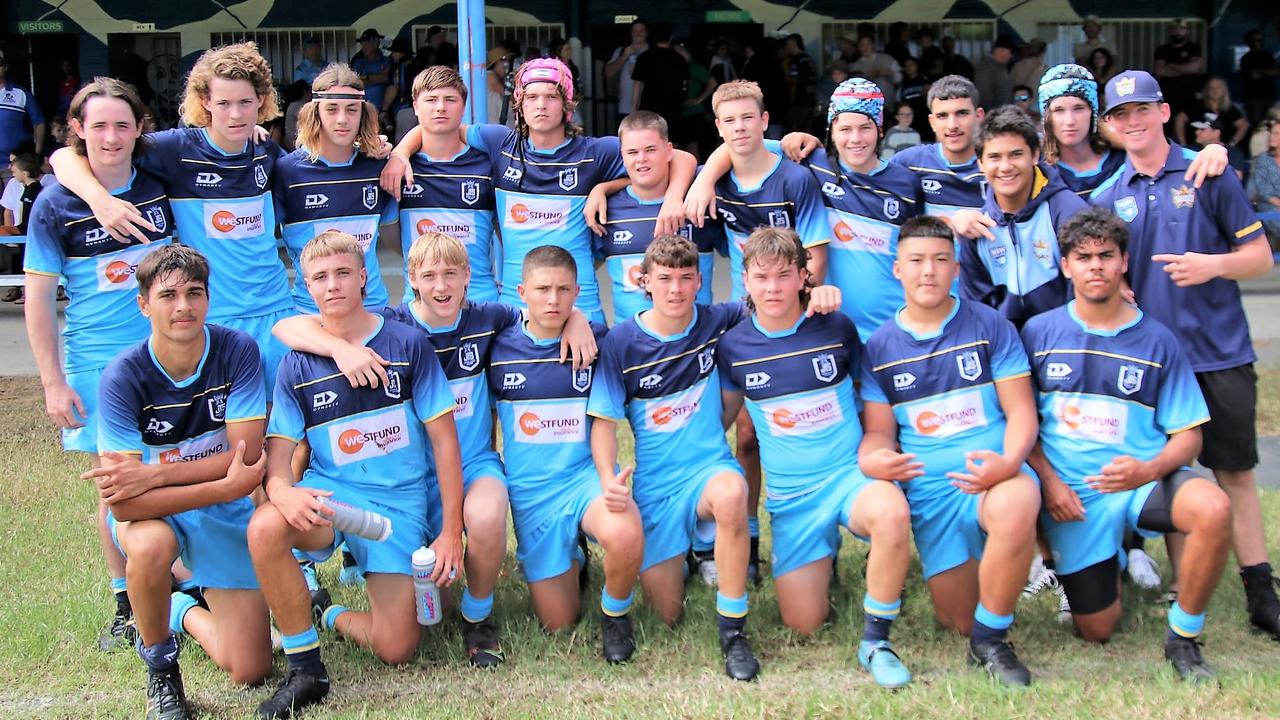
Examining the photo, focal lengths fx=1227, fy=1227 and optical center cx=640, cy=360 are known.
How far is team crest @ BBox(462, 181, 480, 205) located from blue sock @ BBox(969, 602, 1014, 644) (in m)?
2.67

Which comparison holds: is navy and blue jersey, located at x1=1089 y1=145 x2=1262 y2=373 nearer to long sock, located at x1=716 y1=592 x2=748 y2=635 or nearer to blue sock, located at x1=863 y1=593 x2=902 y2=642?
blue sock, located at x1=863 y1=593 x2=902 y2=642

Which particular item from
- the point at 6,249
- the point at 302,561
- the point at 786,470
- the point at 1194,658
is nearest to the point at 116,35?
the point at 6,249

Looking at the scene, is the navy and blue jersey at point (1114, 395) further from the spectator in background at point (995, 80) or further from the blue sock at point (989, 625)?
the spectator in background at point (995, 80)

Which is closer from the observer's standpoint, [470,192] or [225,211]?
[225,211]

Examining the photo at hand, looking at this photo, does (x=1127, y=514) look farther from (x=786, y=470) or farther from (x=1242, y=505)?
(x=786, y=470)

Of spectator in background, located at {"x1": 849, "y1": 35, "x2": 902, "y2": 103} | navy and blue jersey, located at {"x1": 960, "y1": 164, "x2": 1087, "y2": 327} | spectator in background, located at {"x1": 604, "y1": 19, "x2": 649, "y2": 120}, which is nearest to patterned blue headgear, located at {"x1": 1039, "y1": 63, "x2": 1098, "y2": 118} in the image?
navy and blue jersey, located at {"x1": 960, "y1": 164, "x2": 1087, "y2": 327}

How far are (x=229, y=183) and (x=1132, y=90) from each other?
11.3 ft

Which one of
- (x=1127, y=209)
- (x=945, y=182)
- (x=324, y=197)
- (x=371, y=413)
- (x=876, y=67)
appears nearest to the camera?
(x=371, y=413)

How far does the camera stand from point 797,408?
4430mm

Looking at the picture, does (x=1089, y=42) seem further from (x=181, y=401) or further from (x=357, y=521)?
(x=181, y=401)

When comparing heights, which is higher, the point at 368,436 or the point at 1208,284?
the point at 1208,284

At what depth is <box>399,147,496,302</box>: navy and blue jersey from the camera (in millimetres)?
5238

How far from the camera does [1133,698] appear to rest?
12.5 feet

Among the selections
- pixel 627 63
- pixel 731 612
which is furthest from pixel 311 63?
pixel 731 612
